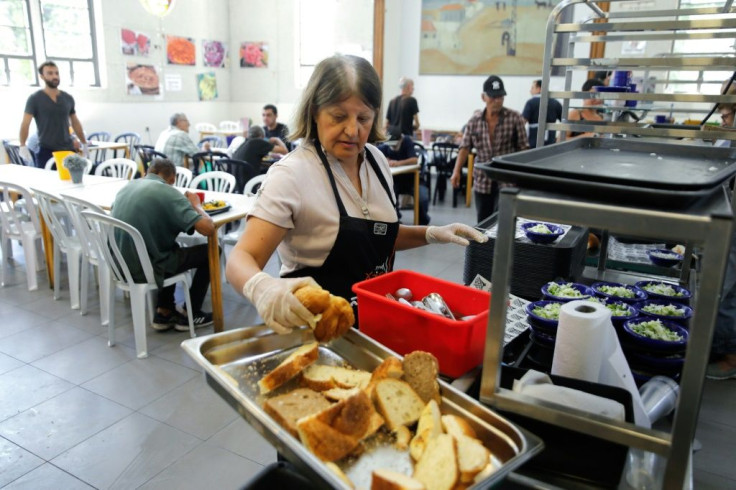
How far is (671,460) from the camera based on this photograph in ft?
2.54

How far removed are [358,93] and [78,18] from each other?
8.48 metres

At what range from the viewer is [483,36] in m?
8.88

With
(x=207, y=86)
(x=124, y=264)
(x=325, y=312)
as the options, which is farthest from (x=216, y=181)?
(x=207, y=86)

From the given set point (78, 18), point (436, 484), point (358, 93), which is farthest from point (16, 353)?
point (78, 18)

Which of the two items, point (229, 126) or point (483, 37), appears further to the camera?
point (229, 126)

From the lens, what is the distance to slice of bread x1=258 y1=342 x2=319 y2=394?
96 cm

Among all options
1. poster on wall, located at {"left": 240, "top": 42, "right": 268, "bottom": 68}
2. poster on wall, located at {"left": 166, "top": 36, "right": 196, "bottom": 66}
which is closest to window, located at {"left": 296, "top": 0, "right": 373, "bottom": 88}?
poster on wall, located at {"left": 240, "top": 42, "right": 268, "bottom": 68}

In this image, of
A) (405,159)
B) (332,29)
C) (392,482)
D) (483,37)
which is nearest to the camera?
(392,482)

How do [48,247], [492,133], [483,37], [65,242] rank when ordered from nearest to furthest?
1. [65,242]
2. [48,247]
3. [492,133]
4. [483,37]

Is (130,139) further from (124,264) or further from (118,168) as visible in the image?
(124,264)

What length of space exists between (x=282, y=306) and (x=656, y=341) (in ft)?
2.78

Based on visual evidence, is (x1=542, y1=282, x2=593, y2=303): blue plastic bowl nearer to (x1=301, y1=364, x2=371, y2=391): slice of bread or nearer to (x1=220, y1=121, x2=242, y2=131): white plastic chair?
(x1=301, y1=364, x2=371, y2=391): slice of bread

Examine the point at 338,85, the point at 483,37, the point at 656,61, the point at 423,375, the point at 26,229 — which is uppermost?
the point at 483,37

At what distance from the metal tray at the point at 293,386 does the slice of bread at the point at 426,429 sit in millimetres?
23
